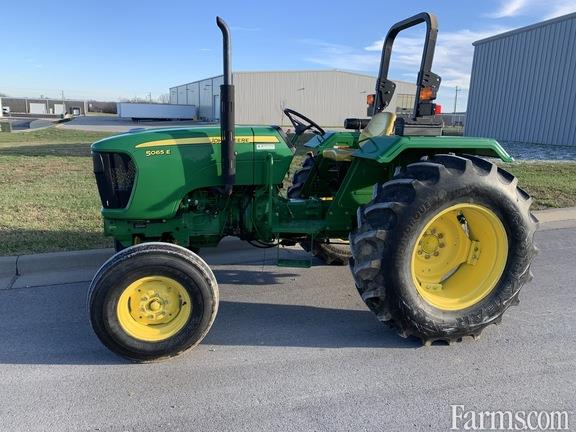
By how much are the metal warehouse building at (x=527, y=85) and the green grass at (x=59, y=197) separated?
4.00 metres

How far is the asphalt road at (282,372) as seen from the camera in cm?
250

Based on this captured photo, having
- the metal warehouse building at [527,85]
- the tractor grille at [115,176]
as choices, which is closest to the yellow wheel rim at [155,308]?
the tractor grille at [115,176]

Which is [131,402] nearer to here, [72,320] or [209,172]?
[72,320]

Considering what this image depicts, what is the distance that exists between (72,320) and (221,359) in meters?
1.29

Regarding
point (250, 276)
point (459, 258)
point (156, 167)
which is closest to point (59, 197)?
point (250, 276)

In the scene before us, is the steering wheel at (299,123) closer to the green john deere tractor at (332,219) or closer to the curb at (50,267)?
the green john deere tractor at (332,219)

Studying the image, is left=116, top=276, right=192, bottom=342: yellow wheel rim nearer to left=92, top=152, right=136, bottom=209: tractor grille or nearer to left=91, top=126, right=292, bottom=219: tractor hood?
left=91, top=126, right=292, bottom=219: tractor hood

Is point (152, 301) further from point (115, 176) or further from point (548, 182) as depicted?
point (548, 182)

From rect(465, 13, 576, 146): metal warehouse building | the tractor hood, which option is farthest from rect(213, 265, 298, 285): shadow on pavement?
rect(465, 13, 576, 146): metal warehouse building

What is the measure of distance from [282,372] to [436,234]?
1556 millimetres

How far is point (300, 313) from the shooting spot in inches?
149

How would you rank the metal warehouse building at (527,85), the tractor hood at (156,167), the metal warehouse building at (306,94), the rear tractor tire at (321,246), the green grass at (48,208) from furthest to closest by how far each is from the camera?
1. the metal warehouse building at (306,94)
2. the metal warehouse building at (527,85)
3. the green grass at (48,208)
4. the rear tractor tire at (321,246)
5. the tractor hood at (156,167)

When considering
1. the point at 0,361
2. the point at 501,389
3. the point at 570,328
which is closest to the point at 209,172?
the point at 0,361
